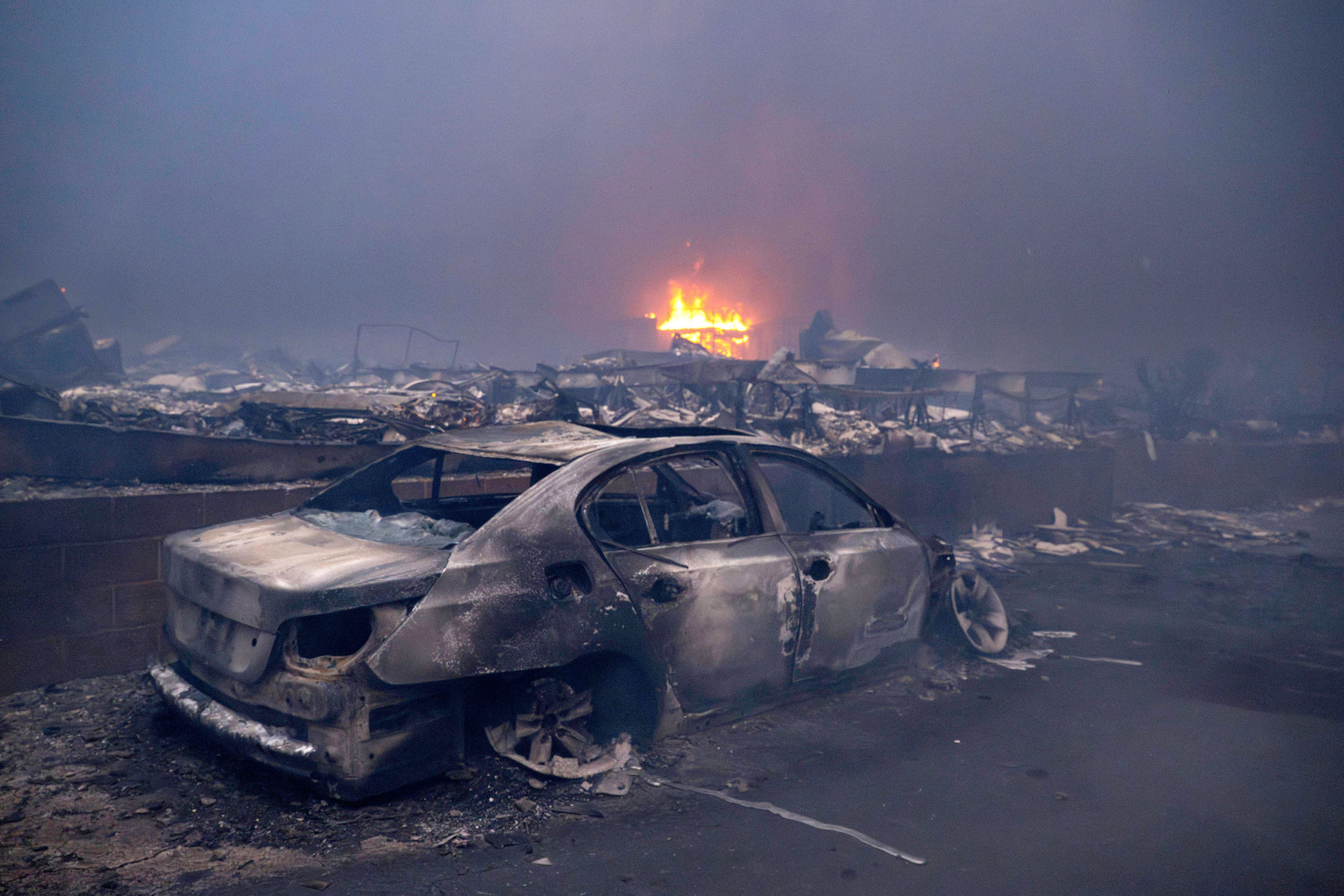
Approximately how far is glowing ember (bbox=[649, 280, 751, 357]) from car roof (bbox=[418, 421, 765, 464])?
2788 centimetres

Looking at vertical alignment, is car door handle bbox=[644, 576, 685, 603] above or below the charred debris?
below

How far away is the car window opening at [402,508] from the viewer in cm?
347

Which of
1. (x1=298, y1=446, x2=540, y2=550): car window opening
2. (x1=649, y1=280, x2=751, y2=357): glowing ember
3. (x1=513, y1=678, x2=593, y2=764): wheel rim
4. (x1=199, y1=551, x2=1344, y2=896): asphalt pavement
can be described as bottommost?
(x1=199, y1=551, x2=1344, y2=896): asphalt pavement

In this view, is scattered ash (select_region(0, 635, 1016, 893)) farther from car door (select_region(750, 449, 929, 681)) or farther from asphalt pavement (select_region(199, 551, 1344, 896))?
car door (select_region(750, 449, 929, 681))

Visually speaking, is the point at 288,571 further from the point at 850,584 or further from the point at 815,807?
the point at 850,584

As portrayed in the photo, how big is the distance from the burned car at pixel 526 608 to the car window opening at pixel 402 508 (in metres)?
0.02

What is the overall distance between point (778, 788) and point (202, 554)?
271cm

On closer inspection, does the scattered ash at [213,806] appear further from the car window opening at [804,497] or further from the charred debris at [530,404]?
the car window opening at [804,497]

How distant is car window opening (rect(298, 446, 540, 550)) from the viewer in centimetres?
347

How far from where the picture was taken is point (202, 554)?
3.21m

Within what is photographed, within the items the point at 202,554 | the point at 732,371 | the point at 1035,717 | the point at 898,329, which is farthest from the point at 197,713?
the point at 898,329

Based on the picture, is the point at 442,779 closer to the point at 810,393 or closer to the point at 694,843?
the point at 694,843

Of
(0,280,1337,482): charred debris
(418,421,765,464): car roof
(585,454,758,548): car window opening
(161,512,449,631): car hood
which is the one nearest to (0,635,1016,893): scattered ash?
(161,512,449,631): car hood

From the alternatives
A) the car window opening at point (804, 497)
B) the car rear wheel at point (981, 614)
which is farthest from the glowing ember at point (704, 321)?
the car rear wheel at point (981, 614)
